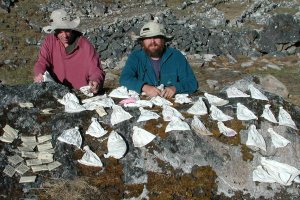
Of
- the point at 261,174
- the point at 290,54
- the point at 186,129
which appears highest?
the point at 186,129

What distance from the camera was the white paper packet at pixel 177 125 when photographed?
212 inches

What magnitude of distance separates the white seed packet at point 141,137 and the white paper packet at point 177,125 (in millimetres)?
199

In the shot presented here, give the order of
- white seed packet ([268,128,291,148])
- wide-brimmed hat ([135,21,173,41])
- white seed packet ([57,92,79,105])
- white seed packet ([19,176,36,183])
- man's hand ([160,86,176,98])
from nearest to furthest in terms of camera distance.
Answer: white seed packet ([19,176,36,183])
white seed packet ([268,128,291,148])
white seed packet ([57,92,79,105])
man's hand ([160,86,176,98])
wide-brimmed hat ([135,21,173,41])

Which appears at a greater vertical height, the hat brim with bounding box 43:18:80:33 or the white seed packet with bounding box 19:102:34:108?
the hat brim with bounding box 43:18:80:33

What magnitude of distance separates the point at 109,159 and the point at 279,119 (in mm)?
1982

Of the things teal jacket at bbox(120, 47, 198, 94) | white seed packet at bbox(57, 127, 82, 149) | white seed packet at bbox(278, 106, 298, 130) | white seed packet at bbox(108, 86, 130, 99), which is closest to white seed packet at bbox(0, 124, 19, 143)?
white seed packet at bbox(57, 127, 82, 149)

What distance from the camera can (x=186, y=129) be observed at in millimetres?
5402

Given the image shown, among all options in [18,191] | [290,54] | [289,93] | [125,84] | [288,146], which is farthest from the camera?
[290,54]

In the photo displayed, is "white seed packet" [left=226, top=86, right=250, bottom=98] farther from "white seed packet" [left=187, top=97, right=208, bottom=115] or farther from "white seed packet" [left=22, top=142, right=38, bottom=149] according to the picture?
"white seed packet" [left=22, top=142, right=38, bottom=149]

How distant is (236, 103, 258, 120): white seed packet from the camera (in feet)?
18.8

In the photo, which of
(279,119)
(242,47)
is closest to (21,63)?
(242,47)

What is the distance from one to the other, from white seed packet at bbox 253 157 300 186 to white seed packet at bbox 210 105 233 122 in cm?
60

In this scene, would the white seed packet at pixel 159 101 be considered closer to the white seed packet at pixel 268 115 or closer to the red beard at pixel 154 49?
the white seed packet at pixel 268 115

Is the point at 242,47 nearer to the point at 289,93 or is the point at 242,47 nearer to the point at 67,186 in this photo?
the point at 289,93
